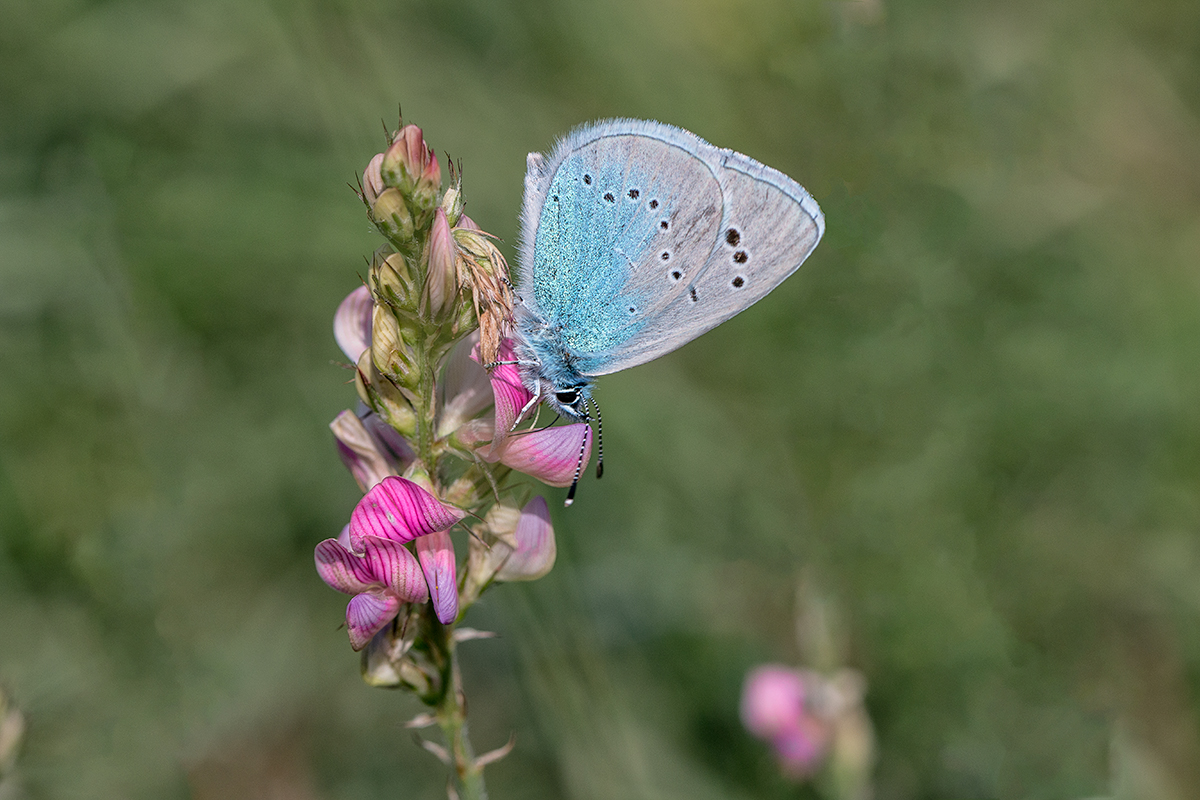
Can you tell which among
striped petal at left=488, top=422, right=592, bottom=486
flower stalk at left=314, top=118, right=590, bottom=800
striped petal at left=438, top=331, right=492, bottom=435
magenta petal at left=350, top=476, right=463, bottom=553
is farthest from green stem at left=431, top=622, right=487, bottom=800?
striped petal at left=438, top=331, right=492, bottom=435

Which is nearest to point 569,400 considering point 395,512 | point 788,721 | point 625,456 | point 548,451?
point 548,451

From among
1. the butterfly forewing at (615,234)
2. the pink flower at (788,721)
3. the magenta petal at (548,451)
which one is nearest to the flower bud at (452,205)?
the magenta petal at (548,451)

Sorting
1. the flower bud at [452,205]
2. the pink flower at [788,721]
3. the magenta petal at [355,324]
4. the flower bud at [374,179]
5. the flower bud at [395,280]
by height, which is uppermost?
the flower bud at [374,179]

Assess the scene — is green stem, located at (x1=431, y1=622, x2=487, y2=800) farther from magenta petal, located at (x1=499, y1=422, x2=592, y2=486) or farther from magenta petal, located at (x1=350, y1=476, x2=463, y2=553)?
magenta petal, located at (x1=499, y1=422, x2=592, y2=486)

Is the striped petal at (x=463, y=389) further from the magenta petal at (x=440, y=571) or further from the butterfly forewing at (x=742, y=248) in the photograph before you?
the butterfly forewing at (x=742, y=248)

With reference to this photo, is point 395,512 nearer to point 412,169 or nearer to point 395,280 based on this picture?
point 395,280

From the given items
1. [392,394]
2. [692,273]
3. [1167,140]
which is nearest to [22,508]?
[392,394]
